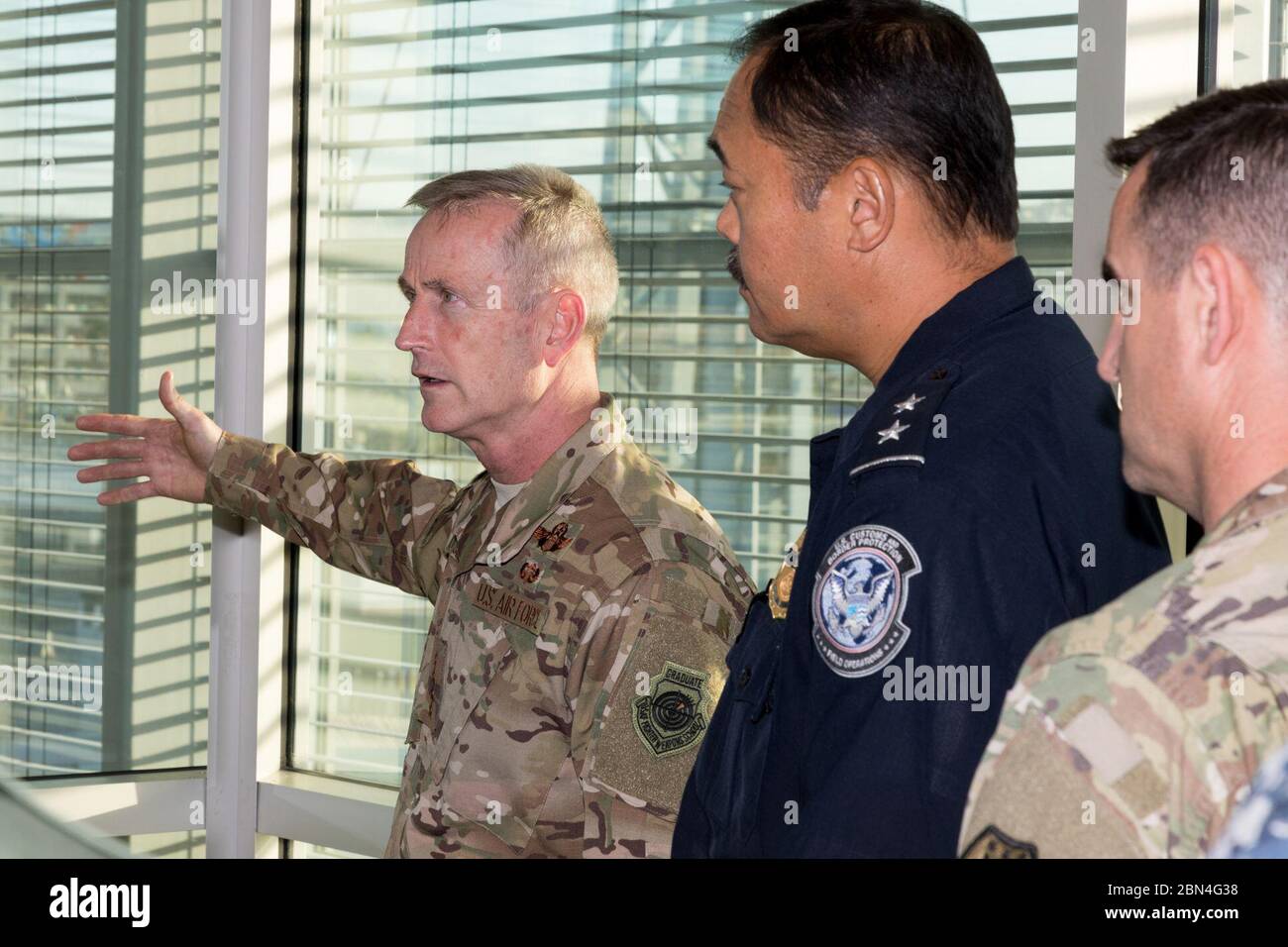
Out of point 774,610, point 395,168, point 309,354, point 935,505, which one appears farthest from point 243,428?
point 935,505

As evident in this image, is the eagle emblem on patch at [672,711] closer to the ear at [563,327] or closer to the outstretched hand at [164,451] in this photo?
the ear at [563,327]

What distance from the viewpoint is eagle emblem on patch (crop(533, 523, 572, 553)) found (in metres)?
1.55

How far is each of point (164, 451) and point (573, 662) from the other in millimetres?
828

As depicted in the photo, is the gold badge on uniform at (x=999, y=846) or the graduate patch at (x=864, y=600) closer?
the gold badge on uniform at (x=999, y=846)

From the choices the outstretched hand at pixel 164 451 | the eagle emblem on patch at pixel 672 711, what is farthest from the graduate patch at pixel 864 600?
the outstretched hand at pixel 164 451

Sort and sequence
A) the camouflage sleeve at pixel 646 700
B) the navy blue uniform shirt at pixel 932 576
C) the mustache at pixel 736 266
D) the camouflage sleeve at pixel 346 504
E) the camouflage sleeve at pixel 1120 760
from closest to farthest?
the camouflage sleeve at pixel 1120 760 < the navy blue uniform shirt at pixel 932 576 < the mustache at pixel 736 266 < the camouflage sleeve at pixel 646 700 < the camouflage sleeve at pixel 346 504

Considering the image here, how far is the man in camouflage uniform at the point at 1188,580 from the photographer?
0.63 meters

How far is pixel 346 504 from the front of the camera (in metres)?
1.87

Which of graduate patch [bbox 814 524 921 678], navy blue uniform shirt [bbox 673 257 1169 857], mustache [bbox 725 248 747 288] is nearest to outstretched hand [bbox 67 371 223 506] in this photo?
mustache [bbox 725 248 747 288]

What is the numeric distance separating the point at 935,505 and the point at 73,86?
194 cm

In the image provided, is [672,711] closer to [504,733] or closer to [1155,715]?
[504,733]

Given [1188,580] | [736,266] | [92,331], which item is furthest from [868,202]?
[92,331]

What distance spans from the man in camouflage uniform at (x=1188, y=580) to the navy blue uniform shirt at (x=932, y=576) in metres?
0.17
